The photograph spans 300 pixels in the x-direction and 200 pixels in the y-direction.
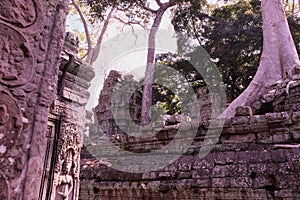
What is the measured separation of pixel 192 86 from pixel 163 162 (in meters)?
9.27

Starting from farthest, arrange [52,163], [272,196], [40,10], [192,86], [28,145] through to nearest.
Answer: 1. [192,86]
2. [272,196]
3. [52,163]
4. [40,10]
5. [28,145]

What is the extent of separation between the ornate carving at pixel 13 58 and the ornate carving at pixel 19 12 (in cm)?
5

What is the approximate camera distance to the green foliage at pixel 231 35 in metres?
11.2

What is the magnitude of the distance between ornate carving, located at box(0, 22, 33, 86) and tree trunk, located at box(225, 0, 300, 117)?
4.70 meters

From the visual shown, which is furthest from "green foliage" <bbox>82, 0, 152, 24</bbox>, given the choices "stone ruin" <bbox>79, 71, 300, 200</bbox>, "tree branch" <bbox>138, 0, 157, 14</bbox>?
"stone ruin" <bbox>79, 71, 300, 200</bbox>

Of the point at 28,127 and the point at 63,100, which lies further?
the point at 63,100

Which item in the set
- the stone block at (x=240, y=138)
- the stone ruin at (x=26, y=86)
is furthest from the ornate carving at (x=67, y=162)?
the stone block at (x=240, y=138)

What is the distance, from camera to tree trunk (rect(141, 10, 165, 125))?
908 centimetres

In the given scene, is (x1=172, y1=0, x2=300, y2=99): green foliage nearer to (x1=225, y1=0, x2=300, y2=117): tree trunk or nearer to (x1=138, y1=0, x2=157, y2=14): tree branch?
(x1=138, y1=0, x2=157, y2=14): tree branch

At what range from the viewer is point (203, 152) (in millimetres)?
3639

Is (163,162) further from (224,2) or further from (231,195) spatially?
(224,2)

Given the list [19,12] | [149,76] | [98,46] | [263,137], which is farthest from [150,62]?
[19,12]

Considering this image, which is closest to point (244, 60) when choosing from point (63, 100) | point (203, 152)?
point (203, 152)

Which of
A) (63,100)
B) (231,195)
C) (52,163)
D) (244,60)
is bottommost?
(231,195)
